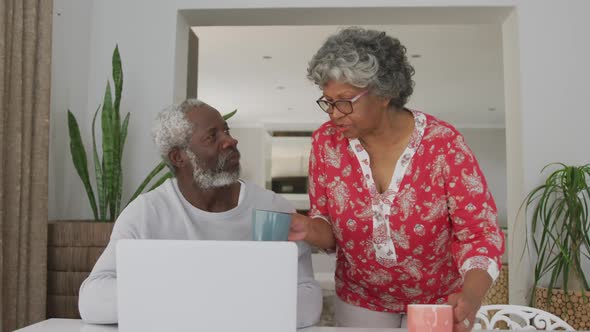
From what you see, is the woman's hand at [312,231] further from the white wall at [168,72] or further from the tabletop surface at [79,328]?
the white wall at [168,72]

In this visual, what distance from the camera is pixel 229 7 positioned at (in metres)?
3.55

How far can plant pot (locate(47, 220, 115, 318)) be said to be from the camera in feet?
9.34

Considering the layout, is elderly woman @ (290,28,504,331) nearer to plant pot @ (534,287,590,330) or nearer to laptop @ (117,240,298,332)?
laptop @ (117,240,298,332)

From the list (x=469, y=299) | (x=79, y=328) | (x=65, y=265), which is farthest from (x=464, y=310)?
(x=65, y=265)

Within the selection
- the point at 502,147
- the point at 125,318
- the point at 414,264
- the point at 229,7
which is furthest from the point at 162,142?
the point at 502,147

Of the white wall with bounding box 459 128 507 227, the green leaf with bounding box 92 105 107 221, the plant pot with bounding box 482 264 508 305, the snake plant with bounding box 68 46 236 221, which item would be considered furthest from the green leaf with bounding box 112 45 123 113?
the white wall with bounding box 459 128 507 227

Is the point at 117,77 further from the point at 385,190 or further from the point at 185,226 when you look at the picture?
the point at 385,190

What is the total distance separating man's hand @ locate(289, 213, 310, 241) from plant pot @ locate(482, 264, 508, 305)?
2.93 m

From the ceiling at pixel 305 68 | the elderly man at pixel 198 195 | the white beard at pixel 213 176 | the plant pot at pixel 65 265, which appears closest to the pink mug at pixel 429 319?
the elderly man at pixel 198 195

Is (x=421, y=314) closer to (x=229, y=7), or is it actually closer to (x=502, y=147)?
(x=229, y=7)

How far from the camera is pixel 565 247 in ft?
9.95

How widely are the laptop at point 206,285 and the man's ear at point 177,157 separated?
93 centimetres

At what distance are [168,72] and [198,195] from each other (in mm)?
1872

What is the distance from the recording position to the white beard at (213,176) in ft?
5.69
